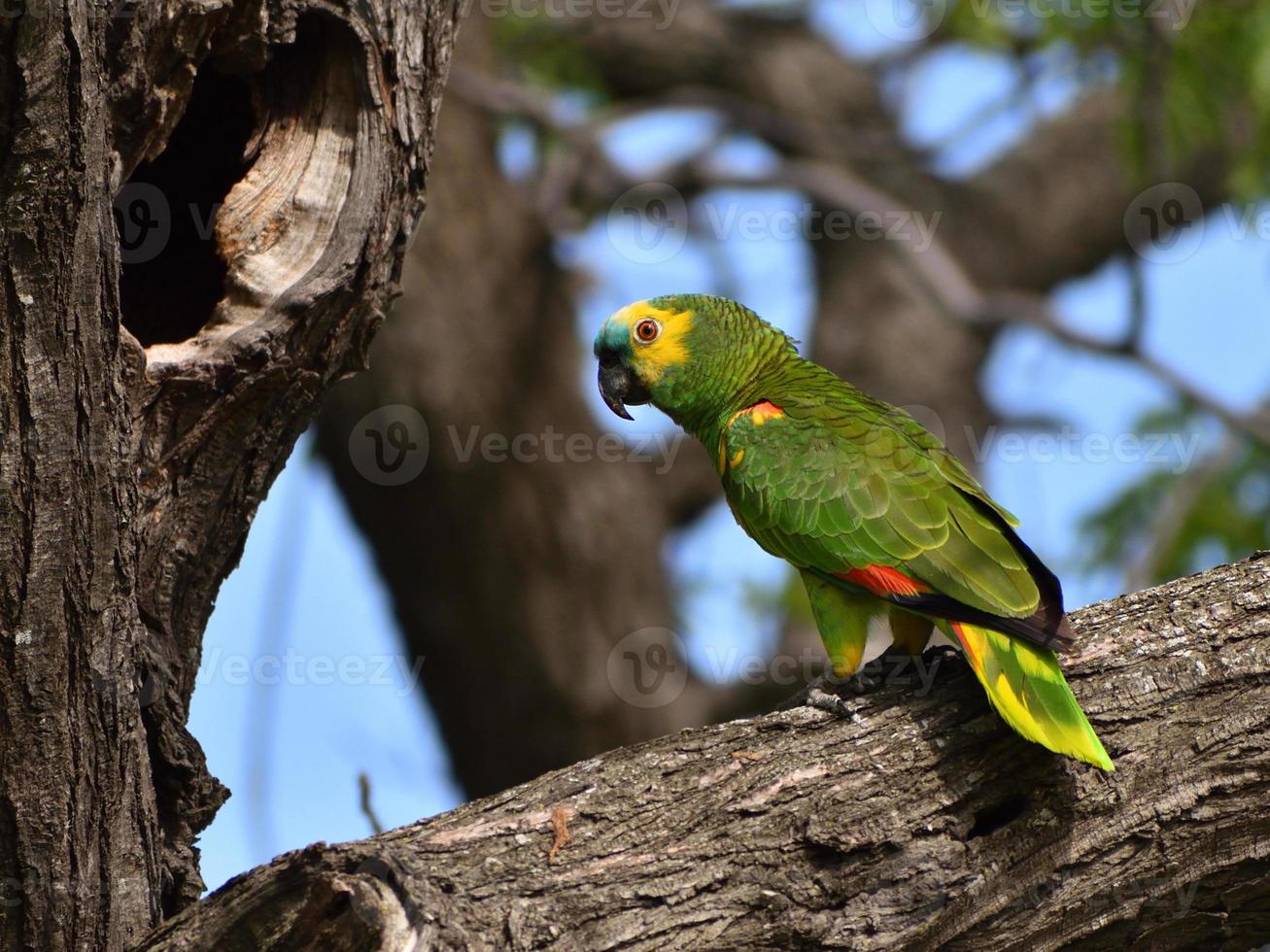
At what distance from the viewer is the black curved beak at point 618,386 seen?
521 centimetres

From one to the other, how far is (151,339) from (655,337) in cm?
200

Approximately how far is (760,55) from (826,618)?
7.38 metres

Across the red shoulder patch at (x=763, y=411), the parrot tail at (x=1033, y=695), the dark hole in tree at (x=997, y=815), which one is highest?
the red shoulder patch at (x=763, y=411)

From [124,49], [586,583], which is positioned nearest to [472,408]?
[586,583]

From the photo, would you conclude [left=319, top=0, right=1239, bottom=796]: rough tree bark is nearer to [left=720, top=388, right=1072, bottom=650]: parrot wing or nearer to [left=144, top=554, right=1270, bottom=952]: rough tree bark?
[left=720, top=388, right=1072, bottom=650]: parrot wing

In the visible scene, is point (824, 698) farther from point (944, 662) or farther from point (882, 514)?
point (882, 514)

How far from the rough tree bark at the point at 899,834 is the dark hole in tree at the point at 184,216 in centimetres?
172

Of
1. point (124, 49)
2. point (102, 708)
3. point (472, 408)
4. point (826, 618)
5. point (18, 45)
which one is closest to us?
point (18, 45)

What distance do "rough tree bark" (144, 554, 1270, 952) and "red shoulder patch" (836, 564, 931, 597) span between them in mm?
520

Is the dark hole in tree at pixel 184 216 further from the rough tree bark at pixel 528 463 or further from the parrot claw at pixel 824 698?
the rough tree bark at pixel 528 463

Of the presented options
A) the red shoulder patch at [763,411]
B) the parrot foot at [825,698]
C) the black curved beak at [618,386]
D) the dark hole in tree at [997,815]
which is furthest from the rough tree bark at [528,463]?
the dark hole in tree at [997,815]

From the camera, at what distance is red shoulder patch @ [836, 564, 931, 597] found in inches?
151

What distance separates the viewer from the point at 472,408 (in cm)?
818

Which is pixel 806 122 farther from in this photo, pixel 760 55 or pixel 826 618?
pixel 826 618
